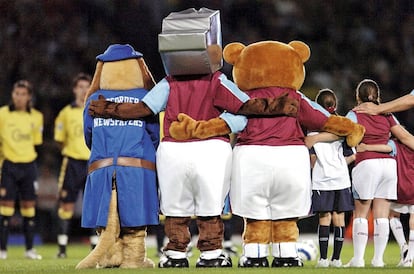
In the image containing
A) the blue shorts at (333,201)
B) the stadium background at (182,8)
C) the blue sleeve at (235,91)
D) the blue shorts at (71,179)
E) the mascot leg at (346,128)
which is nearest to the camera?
the blue sleeve at (235,91)

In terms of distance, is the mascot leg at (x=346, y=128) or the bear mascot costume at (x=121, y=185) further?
the mascot leg at (x=346, y=128)

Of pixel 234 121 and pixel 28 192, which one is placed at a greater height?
pixel 234 121

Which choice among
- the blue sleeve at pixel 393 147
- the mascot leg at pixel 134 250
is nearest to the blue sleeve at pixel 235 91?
the mascot leg at pixel 134 250

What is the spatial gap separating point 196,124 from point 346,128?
1.24m

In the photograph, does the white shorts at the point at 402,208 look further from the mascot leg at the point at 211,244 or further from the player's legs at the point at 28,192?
the player's legs at the point at 28,192

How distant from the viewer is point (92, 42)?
55.3 feet

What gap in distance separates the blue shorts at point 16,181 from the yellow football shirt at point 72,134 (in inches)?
21.0

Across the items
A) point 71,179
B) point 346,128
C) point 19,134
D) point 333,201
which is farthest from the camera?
point 19,134

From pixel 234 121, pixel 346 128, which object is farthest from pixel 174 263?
pixel 346 128

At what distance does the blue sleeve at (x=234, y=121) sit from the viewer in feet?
24.4

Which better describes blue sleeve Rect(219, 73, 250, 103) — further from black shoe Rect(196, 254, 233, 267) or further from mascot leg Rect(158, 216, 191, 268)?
black shoe Rect(196, 254, 233, 267)

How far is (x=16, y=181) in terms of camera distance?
12.0m

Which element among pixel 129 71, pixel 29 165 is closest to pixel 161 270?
pixel 129 71

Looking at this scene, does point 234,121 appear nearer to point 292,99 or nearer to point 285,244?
point 292,99
